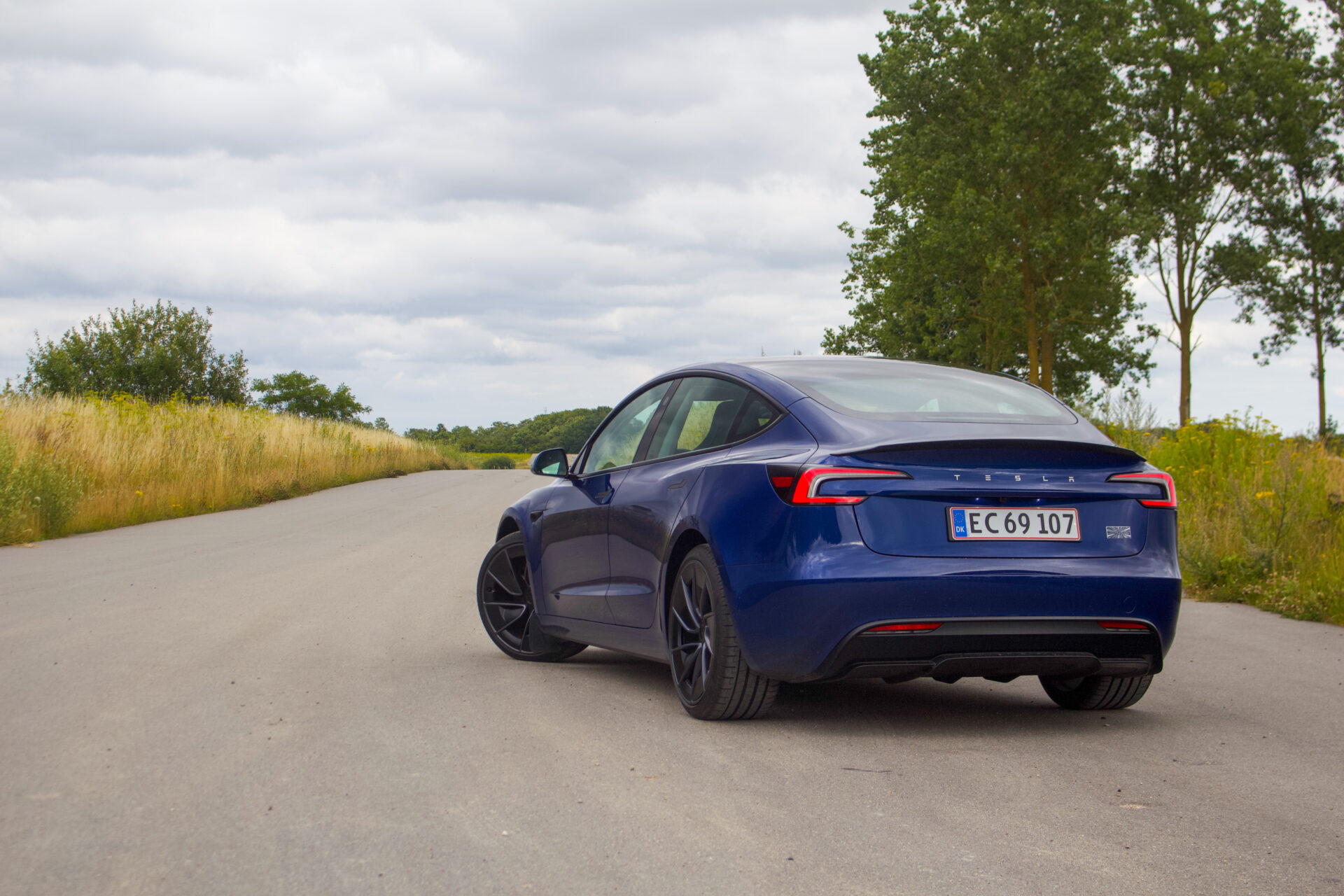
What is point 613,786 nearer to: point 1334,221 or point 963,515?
point 963,515

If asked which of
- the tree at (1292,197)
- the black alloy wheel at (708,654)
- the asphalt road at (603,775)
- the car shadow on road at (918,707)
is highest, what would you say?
the tree at (1292,197)

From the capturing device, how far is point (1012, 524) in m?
4.60

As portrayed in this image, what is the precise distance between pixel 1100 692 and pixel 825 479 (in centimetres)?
185

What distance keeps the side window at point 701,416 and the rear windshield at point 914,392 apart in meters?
0.20

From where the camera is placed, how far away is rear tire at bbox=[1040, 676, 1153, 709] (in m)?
5.32

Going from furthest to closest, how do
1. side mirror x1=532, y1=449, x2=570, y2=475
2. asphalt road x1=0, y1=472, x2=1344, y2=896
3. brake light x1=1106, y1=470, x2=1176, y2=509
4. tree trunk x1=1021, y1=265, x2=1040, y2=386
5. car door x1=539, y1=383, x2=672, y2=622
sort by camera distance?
tree trunk x1=1021, y1=265, x2=1040, y2=386 → side mirror x1=532, y1=449, x2=570, y2=475 → car door x1=539, y1=383, x2=672, y2=622 → brake light x1=1106, y1=470, x2=1176, y2=509 → asphalt road x1=0, y1=472, x2=1344, y2=896

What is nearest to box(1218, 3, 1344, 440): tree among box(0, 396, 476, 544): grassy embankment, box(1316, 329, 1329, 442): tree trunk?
box(1316, 329, 1329, 442): tree trunk

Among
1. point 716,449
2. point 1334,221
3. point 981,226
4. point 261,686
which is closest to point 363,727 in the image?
point 261,686

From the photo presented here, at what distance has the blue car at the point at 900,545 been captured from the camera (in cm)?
450

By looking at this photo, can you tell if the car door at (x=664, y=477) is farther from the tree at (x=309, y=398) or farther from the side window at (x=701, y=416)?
the tree at (x=309, y=398)

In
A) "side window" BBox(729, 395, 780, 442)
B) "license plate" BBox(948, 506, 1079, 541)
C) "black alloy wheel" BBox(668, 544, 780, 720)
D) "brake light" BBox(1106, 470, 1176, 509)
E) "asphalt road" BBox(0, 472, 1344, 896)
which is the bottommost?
"asphalt road" BBox(0, 472, 1344, 896)

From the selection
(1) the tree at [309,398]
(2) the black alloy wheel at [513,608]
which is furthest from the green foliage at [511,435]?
(2) the black alloy wheel at [513,608]

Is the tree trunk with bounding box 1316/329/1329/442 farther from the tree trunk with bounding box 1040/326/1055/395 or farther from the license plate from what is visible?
the license plate

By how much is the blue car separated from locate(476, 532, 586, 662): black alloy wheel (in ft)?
4.87
